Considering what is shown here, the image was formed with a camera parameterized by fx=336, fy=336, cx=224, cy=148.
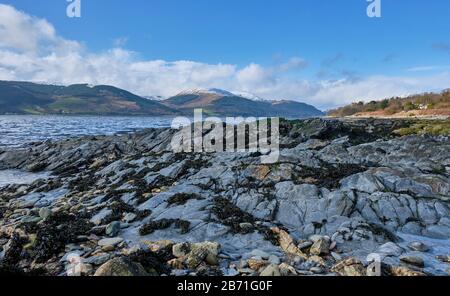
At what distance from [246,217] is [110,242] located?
5.20 m

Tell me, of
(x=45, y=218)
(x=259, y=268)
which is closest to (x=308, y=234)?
(x=259, y=268)

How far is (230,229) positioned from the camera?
12.4 m

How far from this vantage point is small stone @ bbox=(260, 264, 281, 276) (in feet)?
27.9

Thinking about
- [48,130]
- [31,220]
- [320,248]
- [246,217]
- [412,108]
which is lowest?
[31,220]

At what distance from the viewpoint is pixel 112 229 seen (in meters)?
12.6

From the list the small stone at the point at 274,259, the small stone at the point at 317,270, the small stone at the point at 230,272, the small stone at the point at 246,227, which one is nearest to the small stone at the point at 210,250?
the small stone at the point at 230,272

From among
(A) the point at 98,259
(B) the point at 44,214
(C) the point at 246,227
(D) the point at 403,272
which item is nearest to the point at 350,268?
(D) the point at 403,272

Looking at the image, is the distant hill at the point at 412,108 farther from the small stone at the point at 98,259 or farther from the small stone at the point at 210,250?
the small stone at the point at 98,259

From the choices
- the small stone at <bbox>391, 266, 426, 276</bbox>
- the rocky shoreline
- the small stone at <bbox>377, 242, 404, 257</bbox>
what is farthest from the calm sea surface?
the small stone at <bbox>391, 266, 426, 276</bbox>

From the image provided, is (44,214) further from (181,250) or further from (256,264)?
(256,264)

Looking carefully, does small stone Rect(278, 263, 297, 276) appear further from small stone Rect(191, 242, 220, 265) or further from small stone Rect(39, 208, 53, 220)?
small stone Rect(39, 208, 53, 220)

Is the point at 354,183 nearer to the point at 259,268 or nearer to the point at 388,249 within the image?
the point at 388,249

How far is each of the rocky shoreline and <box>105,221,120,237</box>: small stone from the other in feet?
0.13
